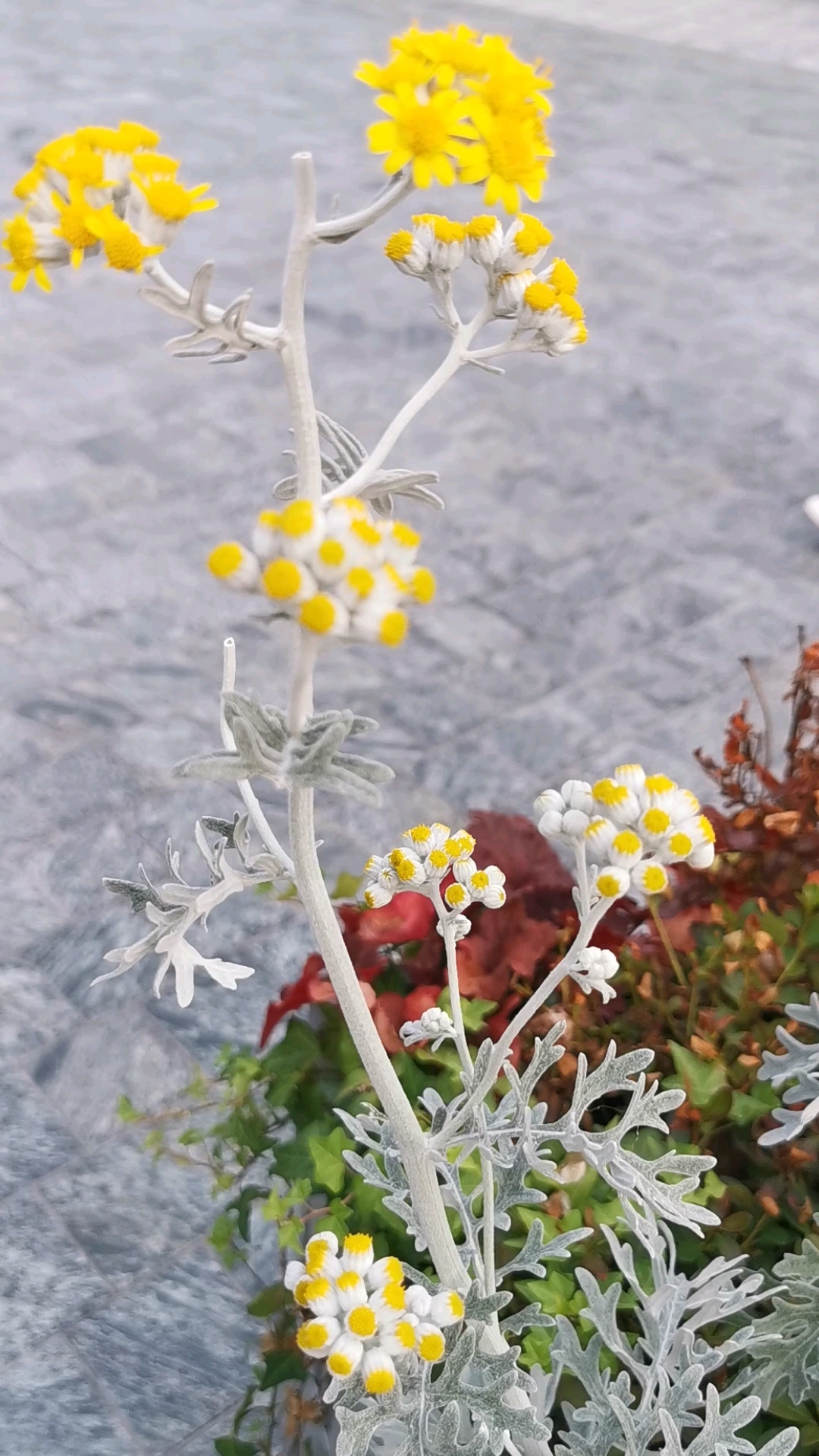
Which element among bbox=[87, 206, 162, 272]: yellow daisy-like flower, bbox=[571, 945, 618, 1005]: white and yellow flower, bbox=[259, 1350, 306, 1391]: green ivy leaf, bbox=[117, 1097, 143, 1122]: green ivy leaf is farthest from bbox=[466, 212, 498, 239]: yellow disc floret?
bbox=[117, 1097, 143, 1122]: green ivy leaf

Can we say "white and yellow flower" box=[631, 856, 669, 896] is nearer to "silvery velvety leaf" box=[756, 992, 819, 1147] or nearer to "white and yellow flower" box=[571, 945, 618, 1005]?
"white and yellow flower" box=[571, 945, 618, 1005]

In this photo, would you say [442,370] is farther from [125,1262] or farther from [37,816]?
[37,816]

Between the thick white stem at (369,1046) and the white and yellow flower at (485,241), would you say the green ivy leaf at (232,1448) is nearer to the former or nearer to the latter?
the thick white stem at (369,1046)

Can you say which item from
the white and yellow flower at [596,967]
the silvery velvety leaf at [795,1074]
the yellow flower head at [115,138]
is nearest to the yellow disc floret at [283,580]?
the yellow flower head at [115,138]

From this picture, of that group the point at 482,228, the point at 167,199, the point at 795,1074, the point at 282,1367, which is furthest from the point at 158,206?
the point at 282,1367

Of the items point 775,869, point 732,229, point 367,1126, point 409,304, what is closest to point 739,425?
point 409,304
